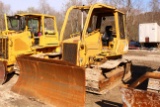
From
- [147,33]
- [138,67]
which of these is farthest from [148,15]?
[138,67]

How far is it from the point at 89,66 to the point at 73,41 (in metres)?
0.97

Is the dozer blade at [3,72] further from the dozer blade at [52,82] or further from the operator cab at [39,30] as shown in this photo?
the operator cab at [39,30]

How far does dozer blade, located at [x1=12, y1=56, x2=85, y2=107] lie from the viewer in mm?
6004

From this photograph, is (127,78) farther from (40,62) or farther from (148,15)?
(148,15)

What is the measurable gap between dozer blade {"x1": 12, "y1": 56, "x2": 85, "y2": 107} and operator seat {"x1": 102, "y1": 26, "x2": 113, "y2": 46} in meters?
2.69

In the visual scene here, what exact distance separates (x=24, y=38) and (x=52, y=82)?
4.07 m

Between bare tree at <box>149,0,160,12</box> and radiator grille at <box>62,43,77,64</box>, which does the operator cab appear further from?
bare tree at <box>149,0,160,12</box>

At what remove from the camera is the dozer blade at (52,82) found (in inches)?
236

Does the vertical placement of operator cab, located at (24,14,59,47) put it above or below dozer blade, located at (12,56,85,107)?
above

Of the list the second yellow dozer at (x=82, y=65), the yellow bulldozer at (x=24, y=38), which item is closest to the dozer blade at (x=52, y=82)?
the second yellow dozer at (x=82, y=65)

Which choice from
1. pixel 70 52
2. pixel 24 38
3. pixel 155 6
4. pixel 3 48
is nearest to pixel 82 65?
pixel 70 52

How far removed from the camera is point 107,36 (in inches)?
A: 346

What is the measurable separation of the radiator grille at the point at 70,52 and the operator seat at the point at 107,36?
150 cm

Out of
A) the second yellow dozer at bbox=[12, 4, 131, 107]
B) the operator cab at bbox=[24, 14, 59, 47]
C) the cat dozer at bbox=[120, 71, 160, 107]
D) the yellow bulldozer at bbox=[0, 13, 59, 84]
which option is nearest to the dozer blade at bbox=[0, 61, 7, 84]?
the yellow bulldozer at bbox=[0, 13, 59, 84]
